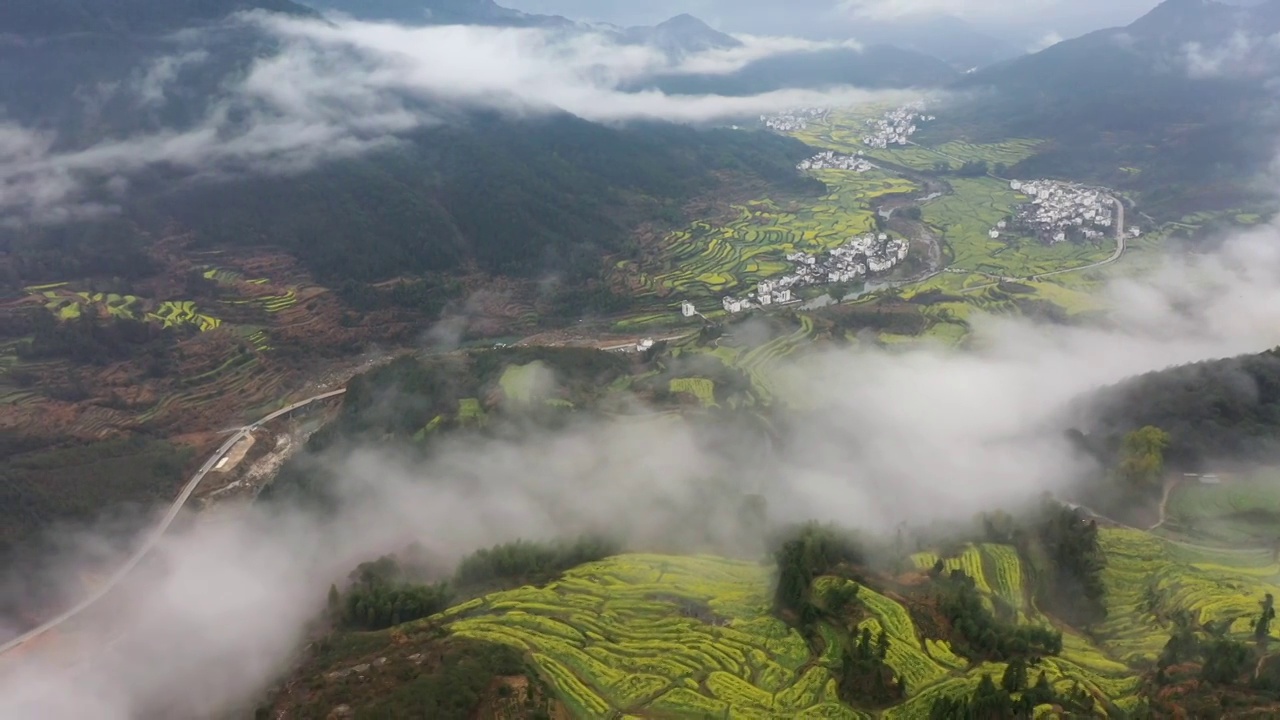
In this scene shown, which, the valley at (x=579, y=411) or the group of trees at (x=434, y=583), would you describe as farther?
the group of trees at (x=434, y=583)

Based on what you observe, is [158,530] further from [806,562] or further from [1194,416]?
[1194,416]

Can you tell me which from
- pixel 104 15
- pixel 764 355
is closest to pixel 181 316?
pixel 764 355

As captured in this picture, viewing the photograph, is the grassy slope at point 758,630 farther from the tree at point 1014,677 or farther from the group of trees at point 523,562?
the group of trees at point 523,562

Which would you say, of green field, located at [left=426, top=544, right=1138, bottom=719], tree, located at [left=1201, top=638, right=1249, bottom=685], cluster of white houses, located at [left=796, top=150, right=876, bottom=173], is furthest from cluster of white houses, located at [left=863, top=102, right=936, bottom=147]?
tree, located at [left=1201, top=638, right=1249, bottom=685]

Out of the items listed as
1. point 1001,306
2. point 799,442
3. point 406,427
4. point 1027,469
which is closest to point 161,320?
point 406,427

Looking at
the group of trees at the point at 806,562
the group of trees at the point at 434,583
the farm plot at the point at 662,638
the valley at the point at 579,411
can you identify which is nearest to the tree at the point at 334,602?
the group of trees at the point at 434,583

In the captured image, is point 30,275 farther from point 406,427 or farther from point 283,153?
point 406,427
